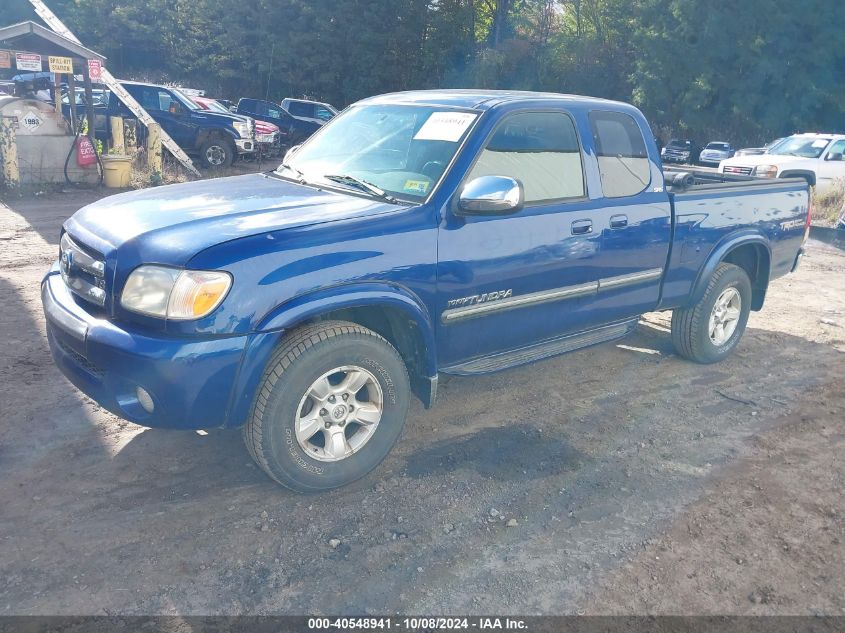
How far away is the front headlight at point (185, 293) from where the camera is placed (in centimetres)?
307

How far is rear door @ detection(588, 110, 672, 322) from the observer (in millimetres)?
4609

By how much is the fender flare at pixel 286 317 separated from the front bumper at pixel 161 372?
4 cm

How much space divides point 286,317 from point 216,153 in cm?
1442

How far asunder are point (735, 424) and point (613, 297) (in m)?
1.15

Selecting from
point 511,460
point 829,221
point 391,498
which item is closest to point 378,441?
→ point 391,498

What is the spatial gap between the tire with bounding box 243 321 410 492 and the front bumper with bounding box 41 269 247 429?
0.74ft

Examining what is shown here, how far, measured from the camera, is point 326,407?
352 cm

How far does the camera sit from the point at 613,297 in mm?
4754

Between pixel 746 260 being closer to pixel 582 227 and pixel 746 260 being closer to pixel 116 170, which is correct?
pixel 582 227

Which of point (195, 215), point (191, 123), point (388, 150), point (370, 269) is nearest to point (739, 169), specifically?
point (191, 123)

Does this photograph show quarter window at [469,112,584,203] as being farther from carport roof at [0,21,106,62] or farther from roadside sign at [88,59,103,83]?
roadside sign at [88,59,103,83]

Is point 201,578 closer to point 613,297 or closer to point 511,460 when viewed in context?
point 511,460

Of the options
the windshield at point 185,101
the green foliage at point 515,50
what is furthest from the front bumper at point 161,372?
the green foliage at point 515,50

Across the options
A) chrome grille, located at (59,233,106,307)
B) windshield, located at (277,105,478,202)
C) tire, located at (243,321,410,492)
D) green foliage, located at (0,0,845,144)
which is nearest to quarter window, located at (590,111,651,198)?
windshield, located at (277,105,478,202)
